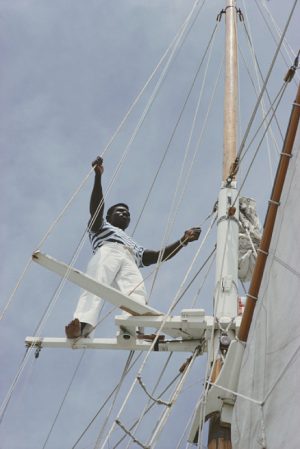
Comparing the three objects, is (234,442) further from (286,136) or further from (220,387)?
(286,136)

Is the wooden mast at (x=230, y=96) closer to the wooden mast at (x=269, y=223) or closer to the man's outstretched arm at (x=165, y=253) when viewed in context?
the man's outstretched arm at (x=165, y=253)

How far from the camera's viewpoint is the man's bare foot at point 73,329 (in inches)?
258

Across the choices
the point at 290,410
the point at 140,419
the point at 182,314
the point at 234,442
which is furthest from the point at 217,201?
the point at 290,410

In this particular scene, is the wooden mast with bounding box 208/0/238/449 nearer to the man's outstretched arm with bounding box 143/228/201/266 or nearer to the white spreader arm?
the white spreader arm

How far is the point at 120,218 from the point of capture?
794 centimetres

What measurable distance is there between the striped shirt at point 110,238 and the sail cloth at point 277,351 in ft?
10.0

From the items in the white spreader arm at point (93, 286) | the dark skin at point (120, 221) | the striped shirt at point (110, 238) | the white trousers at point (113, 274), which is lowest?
the white spreader arm at point (93, 286)

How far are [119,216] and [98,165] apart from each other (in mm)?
851

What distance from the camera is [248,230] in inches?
291

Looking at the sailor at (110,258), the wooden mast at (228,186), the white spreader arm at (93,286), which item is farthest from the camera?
the sailor at (110,258)

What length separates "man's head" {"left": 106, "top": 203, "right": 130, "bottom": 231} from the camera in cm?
795

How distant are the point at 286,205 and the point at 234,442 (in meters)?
1.48

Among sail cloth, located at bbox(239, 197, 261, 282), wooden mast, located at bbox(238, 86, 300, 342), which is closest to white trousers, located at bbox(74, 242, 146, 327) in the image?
sail cloth, located at bbox(239, 197, 261, 282)

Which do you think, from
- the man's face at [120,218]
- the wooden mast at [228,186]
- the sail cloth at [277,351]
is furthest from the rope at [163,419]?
the man's face at [120,218]
